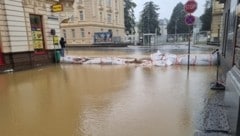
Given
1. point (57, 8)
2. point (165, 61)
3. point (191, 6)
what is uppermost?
point (57, 8)

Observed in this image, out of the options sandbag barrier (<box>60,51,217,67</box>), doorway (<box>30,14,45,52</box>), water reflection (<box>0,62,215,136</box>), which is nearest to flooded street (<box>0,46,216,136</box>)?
water reflection (<box>0,62,215,136</box>)

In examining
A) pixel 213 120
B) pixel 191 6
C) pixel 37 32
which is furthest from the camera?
pixel 37 32

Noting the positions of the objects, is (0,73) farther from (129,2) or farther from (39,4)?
(129,2)

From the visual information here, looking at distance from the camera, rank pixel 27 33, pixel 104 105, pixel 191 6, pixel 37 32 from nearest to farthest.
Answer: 1. pixel 104 105
2. pixel 191 6
3. pixel 27 33
4. pixel 37 32

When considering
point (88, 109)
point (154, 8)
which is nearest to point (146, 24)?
point (154, 8)

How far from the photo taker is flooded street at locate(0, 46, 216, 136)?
4.59 metres

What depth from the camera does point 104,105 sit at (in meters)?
6.05

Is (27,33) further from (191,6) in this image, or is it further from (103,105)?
(103,105)

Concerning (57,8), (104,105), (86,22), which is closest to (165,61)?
(57,8)

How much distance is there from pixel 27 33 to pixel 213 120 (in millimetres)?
11709

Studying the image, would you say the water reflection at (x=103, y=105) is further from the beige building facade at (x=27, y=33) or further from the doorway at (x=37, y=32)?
the doorway at (x=37, y=32)

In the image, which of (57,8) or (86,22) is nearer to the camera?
(57,8)

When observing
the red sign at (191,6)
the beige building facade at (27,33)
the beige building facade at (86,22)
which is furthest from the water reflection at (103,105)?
the beige building facade at (86,22)

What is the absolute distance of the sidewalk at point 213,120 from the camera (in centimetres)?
415
